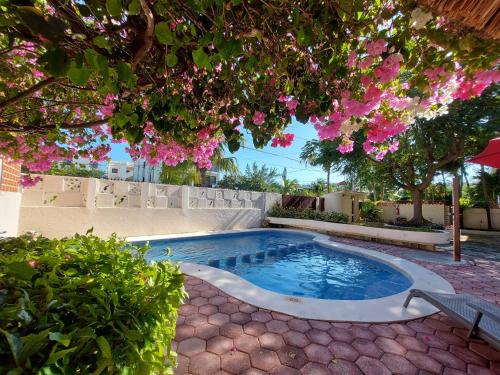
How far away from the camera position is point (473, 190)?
1973 cm

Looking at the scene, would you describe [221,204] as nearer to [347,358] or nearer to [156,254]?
[156,254]

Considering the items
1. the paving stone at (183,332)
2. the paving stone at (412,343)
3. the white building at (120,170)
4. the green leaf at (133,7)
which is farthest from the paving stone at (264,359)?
the white building at (120,170)

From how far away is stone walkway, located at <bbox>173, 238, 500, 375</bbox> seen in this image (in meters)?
2.41

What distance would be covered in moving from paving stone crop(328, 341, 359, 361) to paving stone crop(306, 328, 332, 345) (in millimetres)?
83

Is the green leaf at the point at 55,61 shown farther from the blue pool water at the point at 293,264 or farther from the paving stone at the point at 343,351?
the blue pool water at the point at 293,264

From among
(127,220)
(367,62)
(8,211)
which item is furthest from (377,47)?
(127,220)

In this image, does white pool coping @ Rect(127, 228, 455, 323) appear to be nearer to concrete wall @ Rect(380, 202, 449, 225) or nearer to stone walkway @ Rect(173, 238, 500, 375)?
stone walkway @ Rect(173, 238, 500, 375)

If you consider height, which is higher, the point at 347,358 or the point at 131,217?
the point at 131,217

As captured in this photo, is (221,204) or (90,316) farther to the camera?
(221,204)

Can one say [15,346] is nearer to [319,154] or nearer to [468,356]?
[468,356]

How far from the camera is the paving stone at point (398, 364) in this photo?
241 cm

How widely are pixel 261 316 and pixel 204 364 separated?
1.17m

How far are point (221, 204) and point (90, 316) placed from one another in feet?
39.4

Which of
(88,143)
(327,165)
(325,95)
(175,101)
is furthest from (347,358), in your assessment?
(327,165)
